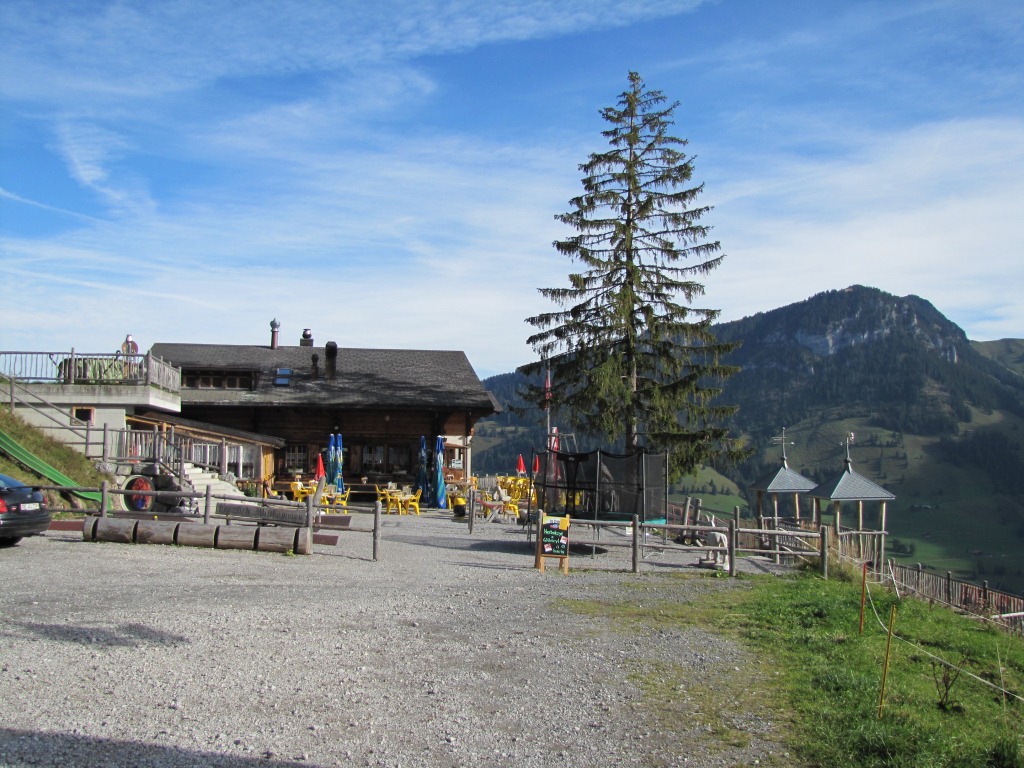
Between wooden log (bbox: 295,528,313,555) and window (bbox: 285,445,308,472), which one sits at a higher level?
window (bbox: 285,445,308,472)

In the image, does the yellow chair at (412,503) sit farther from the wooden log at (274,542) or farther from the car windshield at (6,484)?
the car windshield at (6,484)

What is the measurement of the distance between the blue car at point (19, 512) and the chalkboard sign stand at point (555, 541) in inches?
340

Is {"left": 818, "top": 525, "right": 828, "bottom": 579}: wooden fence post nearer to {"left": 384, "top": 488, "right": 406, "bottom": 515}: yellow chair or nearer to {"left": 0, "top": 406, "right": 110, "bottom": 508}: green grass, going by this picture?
{"left": 384, "top": 488, "right": 406, "bottom": 515}: yellow chair

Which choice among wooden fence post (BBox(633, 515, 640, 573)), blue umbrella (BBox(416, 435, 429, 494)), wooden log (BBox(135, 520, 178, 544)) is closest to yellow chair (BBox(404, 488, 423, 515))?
blue umbrella (BBox(416, 435, 429, 494))

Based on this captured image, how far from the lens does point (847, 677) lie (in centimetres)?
891

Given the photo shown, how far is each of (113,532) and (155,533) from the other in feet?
2.49

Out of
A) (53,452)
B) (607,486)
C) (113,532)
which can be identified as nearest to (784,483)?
(607,486)

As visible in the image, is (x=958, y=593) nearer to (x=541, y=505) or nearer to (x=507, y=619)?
(x=541, y=505)

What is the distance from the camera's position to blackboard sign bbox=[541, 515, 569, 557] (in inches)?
679

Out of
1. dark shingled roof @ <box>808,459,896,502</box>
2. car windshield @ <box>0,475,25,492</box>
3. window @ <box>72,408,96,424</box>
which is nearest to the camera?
car windshield @ <box>0,475,25,492</box>

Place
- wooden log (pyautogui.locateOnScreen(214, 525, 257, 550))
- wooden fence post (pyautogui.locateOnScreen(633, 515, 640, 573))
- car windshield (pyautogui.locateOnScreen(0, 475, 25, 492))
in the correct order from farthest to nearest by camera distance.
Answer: wooden log (pyautogui.locateOnScreen(214, 525, 257, 550)) < wooden fence post (pyautogui.locateOnScreen(633, 515, 640, 573)) < car windshield (pyautogui.locateOnScreen(0, 475, 25, 492))

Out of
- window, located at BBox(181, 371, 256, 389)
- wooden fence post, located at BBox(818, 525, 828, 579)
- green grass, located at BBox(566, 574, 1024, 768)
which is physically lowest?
green grass, located at BBox(566, 574, 1024, 768)

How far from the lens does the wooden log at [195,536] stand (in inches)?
695

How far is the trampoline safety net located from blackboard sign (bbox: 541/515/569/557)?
364cm
